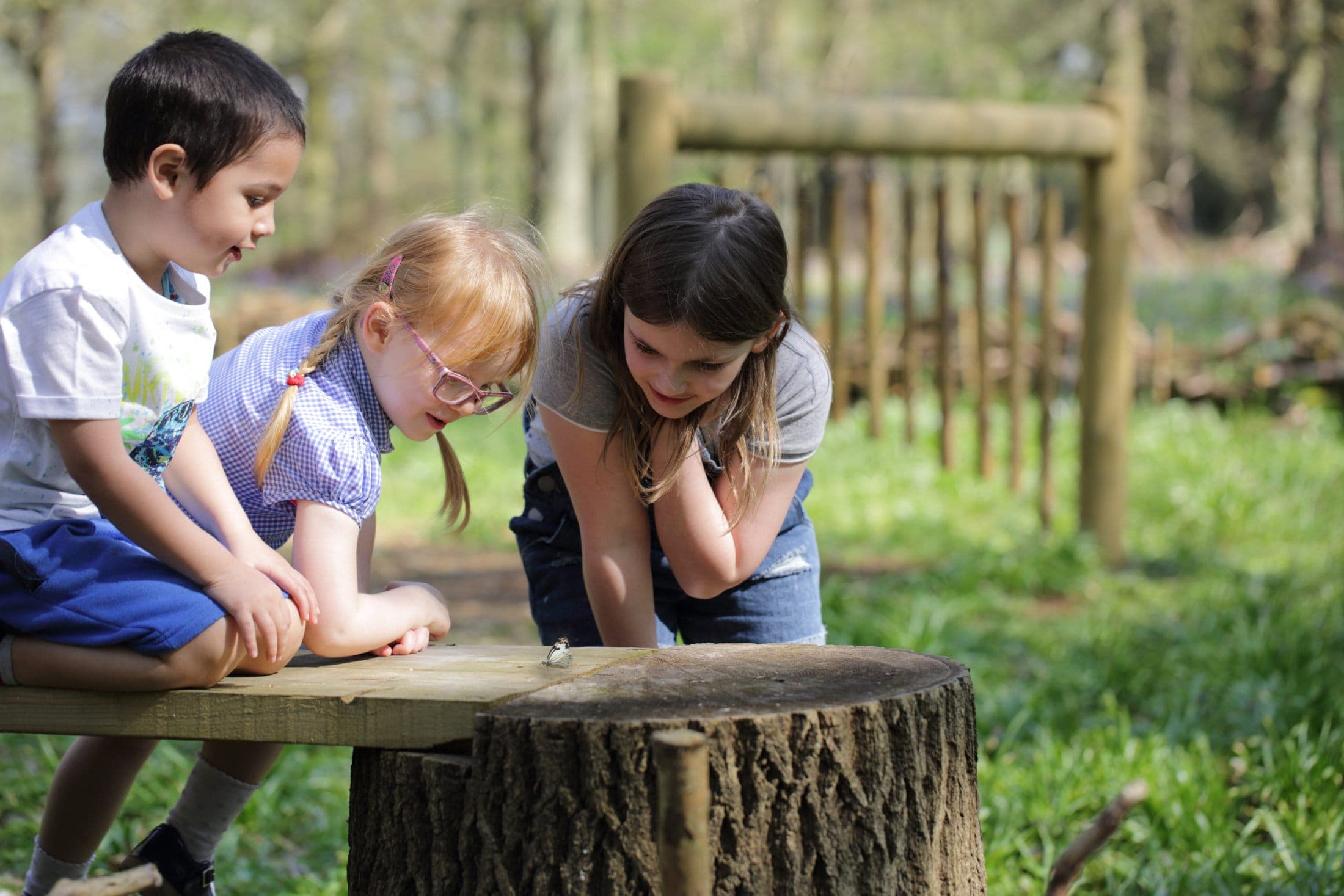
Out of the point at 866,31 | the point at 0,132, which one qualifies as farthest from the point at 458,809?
the point at 866,31

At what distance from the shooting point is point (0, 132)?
56.0ft

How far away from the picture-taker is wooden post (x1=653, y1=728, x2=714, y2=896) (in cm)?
120

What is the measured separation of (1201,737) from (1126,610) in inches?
63.9

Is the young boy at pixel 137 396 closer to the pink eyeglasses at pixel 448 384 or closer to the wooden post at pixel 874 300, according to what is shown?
the pink eyeglasses at pixel 448 384

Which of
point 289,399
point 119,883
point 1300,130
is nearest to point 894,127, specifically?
point 289,399

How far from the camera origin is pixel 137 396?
5.49 ft

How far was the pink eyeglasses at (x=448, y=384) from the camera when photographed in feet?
6.20

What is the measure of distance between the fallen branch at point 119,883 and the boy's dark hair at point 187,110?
0.89 metres

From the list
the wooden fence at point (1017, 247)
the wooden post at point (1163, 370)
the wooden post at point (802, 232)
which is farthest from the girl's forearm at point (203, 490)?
the wooden post at point (1163, 370)

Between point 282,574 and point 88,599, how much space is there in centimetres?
25

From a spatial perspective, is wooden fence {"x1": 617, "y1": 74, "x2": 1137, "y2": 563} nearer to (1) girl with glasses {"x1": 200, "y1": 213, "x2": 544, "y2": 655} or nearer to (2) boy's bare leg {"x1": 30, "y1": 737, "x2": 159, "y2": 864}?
(1) girl with glasses {"x1": 200, "y1": 213, "x2": 544, "y2": 655}

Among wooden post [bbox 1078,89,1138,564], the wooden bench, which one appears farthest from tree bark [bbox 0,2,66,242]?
the wooden bench

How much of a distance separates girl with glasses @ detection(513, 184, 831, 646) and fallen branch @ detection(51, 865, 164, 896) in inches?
38.2

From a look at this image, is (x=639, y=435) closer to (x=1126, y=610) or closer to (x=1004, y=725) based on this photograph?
(x=1004, y=725)
